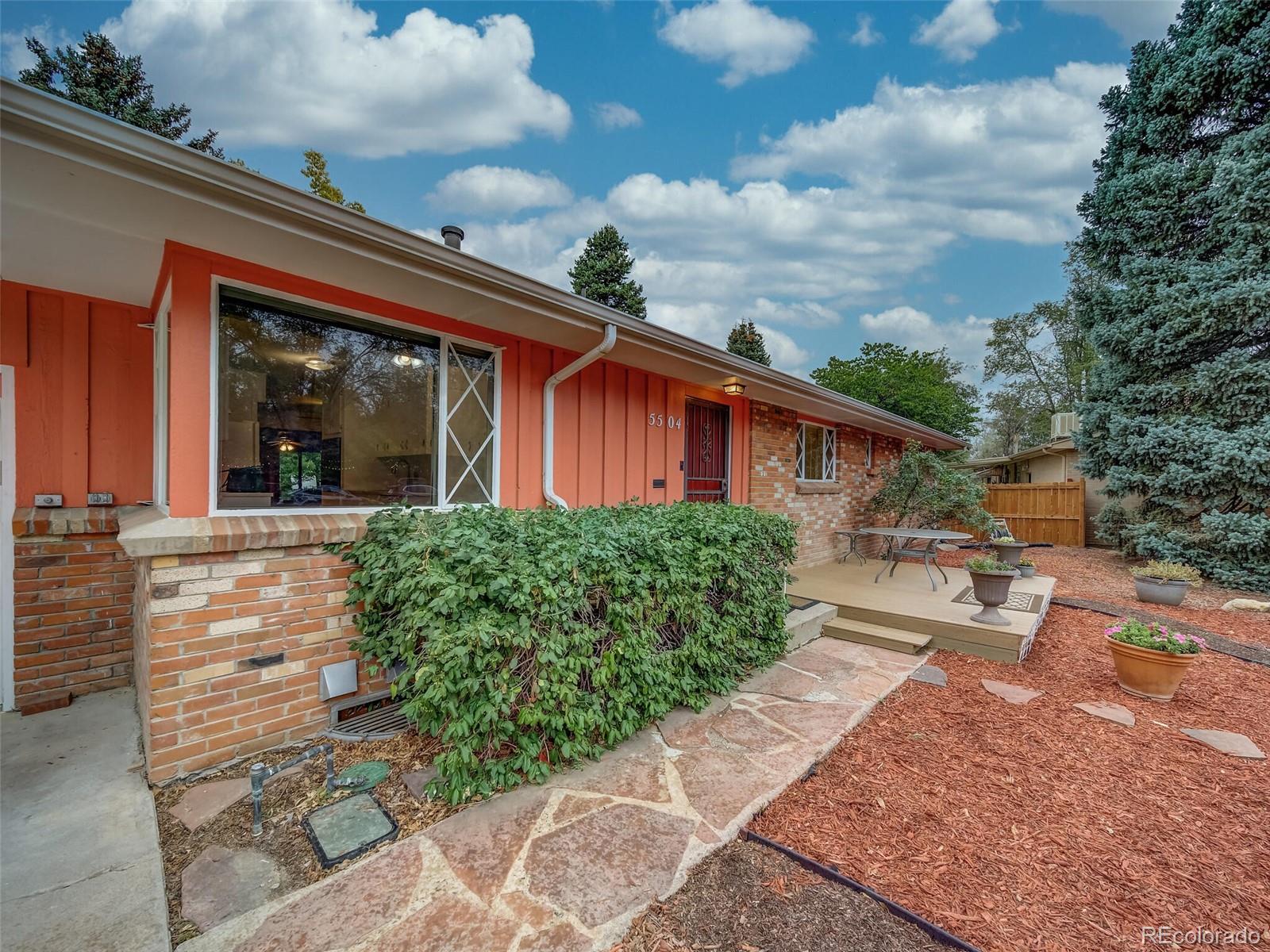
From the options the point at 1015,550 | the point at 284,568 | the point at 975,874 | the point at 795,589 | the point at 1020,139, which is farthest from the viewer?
the point at 1020,139

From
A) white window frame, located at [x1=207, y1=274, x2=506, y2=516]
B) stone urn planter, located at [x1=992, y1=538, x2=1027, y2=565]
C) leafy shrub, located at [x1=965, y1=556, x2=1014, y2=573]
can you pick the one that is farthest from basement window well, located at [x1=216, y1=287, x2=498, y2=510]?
stone urn planter, located at [x1=992, y1=538, x2=1027, y2=565]

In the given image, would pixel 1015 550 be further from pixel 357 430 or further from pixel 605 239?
pixel 605 239

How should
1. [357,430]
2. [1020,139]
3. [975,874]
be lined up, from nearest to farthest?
[975,874], [357,430], [1020,139]

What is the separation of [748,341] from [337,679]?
819 inches

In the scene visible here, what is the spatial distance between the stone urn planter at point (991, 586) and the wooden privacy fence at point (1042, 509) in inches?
378

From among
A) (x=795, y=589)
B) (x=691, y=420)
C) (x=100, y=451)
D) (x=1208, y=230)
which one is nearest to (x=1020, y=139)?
(x=1208, y=230)

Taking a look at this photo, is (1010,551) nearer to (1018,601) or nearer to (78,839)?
(1018,601)

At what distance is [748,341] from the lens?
837 inches

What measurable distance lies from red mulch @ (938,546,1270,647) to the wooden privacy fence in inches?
48.1

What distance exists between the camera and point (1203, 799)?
2.34 m

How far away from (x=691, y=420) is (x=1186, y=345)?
8311 millimetres

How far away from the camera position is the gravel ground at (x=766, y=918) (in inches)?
59.2

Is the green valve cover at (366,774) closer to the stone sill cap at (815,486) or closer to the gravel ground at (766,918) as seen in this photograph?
the gravel ground at (766,918)

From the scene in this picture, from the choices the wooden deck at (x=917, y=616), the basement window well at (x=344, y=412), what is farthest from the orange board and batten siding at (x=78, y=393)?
the wooden deck at (x=917, y=616)
